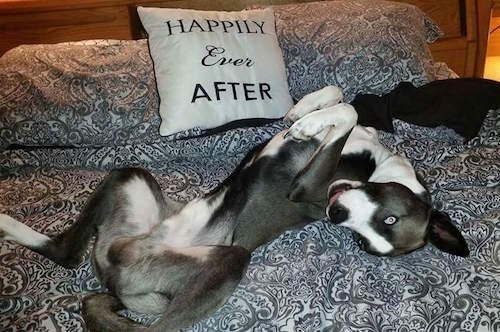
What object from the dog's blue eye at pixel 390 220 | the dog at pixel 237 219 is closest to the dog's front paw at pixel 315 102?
the dog at pixel 237 219

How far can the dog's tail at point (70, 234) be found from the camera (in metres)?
1.70

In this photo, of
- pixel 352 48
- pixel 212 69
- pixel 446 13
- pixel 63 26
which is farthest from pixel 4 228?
pixel 446 13

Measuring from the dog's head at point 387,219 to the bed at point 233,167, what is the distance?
2.1 inches

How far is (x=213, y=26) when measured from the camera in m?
2.36

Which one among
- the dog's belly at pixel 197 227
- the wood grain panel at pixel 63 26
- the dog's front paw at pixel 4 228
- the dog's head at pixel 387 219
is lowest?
the dog's belly at pixel 197 227

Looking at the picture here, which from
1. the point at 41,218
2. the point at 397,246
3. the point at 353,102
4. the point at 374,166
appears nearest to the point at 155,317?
the point at 41,218

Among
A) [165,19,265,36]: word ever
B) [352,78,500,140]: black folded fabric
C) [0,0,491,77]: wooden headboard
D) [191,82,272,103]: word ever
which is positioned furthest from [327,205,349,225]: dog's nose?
[0,0,491,77]: wooden headboard

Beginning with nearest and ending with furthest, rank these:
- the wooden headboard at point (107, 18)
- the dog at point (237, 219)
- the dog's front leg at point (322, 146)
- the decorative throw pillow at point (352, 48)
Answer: the dog at point (237, 219) → the dog's front leg at point (322, 146) → the decorative throw pillow at point (352, 48) → the wooden headboard at point (107, 18)

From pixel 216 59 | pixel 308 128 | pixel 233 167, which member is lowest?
pixel 233 167

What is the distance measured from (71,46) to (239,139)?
1.07 metres

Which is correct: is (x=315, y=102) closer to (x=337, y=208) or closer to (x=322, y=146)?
(x=322, y=146)

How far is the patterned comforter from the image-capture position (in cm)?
148

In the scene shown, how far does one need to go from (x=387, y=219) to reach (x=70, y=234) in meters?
1.11

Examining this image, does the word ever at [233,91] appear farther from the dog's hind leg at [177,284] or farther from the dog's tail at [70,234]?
the dog's hind leg at [177,284]
